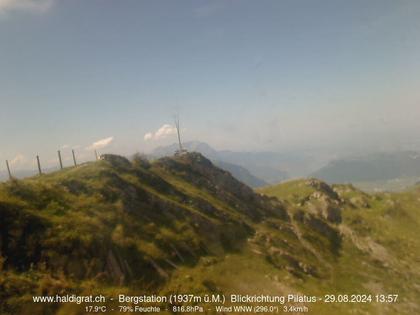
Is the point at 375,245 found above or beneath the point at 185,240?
beneath

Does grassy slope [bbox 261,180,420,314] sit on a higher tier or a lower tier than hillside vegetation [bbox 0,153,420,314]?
lower

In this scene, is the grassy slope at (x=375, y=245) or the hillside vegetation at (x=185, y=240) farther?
the grassy slope at (x=375, y=245)

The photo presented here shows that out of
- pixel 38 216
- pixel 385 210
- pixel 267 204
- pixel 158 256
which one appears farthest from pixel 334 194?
pixel 38 216

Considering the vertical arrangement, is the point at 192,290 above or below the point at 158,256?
below

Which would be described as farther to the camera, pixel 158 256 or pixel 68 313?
pixel 158 256

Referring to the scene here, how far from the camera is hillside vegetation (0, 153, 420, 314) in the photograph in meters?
34.5

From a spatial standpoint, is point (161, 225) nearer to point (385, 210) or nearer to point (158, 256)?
point (158, 256)

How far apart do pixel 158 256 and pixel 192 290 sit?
24.5 ft

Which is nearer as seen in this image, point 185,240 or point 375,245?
point 185,240

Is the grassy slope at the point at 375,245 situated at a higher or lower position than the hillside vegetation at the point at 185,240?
lower

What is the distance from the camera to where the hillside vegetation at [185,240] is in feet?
113

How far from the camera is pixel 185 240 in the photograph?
53719 millimetres

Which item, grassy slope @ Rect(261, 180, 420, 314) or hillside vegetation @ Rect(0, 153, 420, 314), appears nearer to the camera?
hillside vegetation @ Rect(0, 153, 420, 314)

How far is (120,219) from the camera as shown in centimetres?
4888
